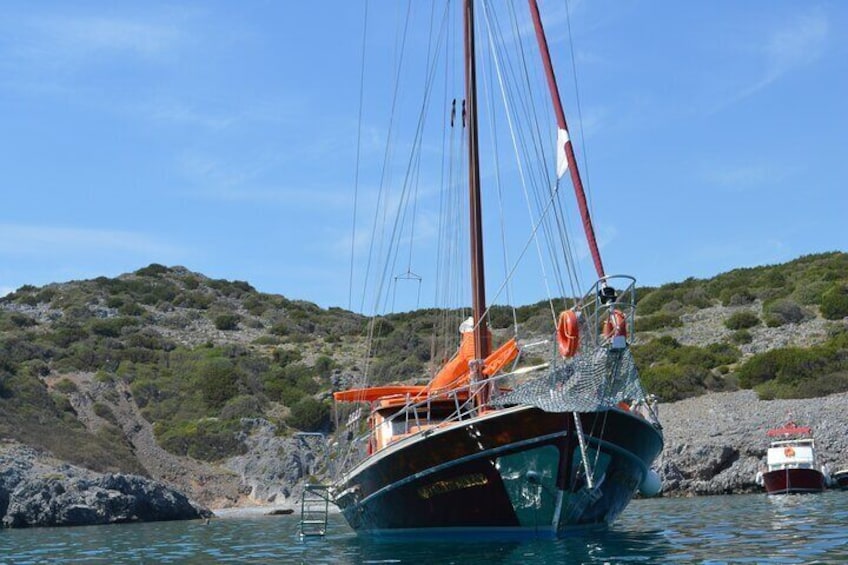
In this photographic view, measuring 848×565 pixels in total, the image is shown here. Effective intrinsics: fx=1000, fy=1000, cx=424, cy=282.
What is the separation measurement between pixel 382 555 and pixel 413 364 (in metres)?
41.5

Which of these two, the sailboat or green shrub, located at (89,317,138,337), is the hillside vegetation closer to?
green shrub, located at (89,317,138,337)

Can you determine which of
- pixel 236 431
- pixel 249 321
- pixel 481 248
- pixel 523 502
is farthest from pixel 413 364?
pixel 523 502

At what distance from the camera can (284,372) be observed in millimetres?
61031

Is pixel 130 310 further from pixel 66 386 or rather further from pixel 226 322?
pixel 66 386

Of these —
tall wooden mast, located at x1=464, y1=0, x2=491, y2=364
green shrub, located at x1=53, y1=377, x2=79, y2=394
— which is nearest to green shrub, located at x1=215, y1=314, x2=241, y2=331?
green shrub, located at x1=53, y1=377, x2=79, y2=394

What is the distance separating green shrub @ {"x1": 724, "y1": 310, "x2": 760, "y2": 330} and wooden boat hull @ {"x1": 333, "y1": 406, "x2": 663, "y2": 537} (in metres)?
40.6

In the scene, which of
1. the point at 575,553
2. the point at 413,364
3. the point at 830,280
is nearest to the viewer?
the point at 575,553

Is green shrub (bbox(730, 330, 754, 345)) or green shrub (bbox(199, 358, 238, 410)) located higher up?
green shrub (bbox(730, 330, 754, 345))

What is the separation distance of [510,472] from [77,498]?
20.3 meters

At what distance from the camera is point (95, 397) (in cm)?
5428

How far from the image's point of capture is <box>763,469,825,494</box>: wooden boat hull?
1214 inches

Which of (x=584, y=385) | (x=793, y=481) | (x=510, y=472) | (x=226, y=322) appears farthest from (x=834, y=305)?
(x=226, y=322)

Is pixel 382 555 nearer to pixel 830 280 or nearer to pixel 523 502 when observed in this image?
pixel 523 502

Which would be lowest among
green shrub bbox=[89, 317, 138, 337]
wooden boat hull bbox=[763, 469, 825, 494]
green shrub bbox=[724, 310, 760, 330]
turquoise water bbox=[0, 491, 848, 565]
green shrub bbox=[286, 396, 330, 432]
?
turquoise water bbox=[0, 491, 848, 565]
